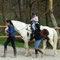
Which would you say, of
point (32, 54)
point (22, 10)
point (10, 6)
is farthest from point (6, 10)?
point (32, 54)

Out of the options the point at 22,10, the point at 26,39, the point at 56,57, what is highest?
the point at 22,10

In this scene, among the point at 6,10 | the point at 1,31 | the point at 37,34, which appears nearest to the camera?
the point at 37,34

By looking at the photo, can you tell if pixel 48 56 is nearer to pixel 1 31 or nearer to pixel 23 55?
pixel 23 55

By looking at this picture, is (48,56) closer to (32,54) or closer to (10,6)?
(32,54)

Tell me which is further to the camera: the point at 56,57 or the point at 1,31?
the point at 1,31

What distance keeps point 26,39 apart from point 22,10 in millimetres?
7818

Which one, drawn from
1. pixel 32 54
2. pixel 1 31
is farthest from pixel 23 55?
pixel 1 31

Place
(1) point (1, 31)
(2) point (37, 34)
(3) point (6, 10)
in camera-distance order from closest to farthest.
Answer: (2) point (37, 34) → (1) point (1, 31) → (3) point (6, 10)

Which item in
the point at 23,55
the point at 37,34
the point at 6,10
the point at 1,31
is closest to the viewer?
the point at 37,34

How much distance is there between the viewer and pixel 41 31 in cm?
1120

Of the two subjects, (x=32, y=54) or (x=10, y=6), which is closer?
(x=32, y=54)

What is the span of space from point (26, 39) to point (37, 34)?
0.79 metres

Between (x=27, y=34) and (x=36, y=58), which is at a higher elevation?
(x=27, y=34)

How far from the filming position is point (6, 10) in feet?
78.0
